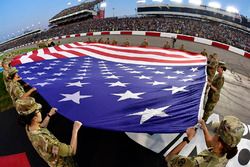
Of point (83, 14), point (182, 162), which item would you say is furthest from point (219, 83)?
point (83, 14)

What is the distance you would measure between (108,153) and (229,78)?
406 inches

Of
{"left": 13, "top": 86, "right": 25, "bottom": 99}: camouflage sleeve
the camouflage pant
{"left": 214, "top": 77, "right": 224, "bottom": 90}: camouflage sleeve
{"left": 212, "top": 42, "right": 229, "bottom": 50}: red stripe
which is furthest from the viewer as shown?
{"left": 212, "top": 42, "right": 229, "bottom": 50}: red stripe

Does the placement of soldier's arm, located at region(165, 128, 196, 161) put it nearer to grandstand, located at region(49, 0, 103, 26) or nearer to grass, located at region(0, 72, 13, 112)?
grass, located at region(0, 72, 13, 112)

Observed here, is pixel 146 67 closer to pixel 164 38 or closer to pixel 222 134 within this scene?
pixel 222 134

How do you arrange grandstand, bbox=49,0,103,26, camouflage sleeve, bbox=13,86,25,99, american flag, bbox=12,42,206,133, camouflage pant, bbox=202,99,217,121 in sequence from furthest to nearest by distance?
grandstand, bbox=49,0,103,26
camouflage pant, bbox=202,99,217,121
camouflage sleeve, bbox=13,86,25,99
american flag, bbox=12,42,206,133

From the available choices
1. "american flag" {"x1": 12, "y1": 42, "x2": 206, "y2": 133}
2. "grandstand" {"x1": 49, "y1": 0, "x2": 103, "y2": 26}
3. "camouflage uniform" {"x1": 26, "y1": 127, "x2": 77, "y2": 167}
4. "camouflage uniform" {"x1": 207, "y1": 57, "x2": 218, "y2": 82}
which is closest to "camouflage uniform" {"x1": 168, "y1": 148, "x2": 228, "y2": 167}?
"american flag" {"x1": 12, "y1": 42, "x2": 206, "y2": 133}

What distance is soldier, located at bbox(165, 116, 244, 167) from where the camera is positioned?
2449mm

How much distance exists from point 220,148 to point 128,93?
6.77 feet

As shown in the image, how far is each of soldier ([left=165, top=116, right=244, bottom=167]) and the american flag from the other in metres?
0.56

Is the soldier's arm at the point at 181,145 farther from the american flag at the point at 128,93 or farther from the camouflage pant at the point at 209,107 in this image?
the camouflage pant at the point at 209,107

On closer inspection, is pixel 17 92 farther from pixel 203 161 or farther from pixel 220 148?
pixel 220 148

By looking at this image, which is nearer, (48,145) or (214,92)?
(48,145)

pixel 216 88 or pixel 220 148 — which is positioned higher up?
pixel 220 148

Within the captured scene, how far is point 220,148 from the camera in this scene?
2604mm
